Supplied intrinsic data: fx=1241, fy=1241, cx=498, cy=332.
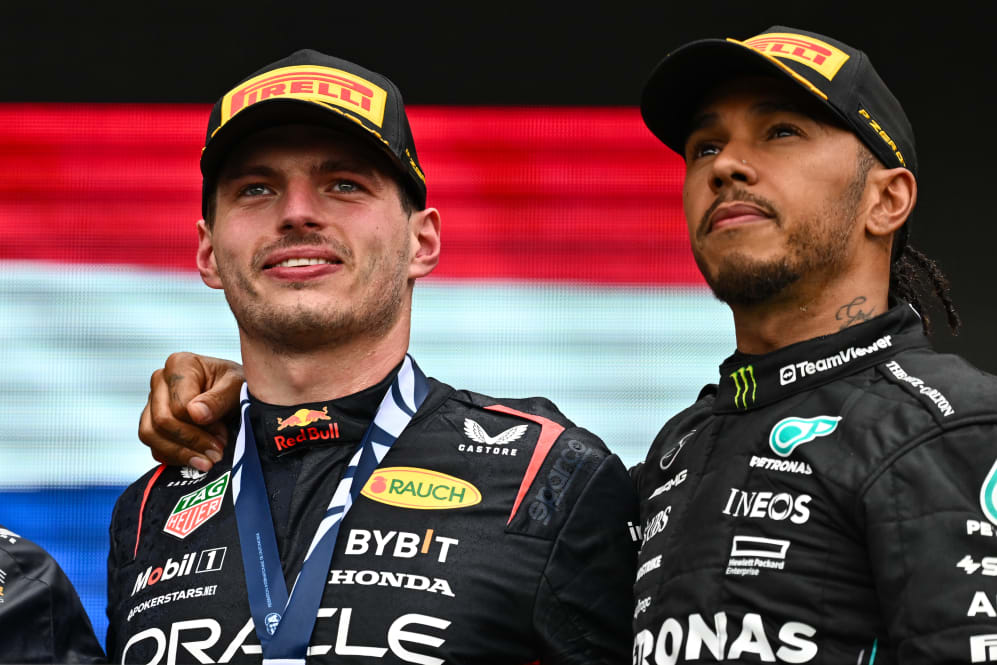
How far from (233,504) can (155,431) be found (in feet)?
0.91

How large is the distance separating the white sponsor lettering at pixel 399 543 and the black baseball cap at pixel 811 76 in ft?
2.55

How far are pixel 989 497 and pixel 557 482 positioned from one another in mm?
724

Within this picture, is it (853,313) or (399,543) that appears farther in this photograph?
(399,543)

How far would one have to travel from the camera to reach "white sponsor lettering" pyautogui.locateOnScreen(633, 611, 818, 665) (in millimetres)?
1495

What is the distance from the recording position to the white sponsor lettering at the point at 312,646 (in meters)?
1.78

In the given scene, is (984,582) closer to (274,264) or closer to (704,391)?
(704,391)

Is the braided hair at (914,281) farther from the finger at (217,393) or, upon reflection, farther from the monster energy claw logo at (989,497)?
the finger at (217,393)

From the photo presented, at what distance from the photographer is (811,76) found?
1797 millimetres

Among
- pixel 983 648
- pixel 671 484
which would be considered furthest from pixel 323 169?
pixel 983 648

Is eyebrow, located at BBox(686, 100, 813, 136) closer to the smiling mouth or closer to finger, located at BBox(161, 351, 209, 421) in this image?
the smiling mouth

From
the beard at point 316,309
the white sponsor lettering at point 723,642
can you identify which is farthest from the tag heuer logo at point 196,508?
the white sponsor lettering at point 723,642

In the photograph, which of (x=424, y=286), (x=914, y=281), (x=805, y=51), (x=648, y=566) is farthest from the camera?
(x=424, y=286)

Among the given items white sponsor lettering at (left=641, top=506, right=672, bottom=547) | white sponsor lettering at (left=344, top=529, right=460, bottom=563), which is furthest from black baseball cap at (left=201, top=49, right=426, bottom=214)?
white sponsor lettering at (left=641, top=506, right=672, bottom=547)

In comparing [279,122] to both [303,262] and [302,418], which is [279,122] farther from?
[302,418]
